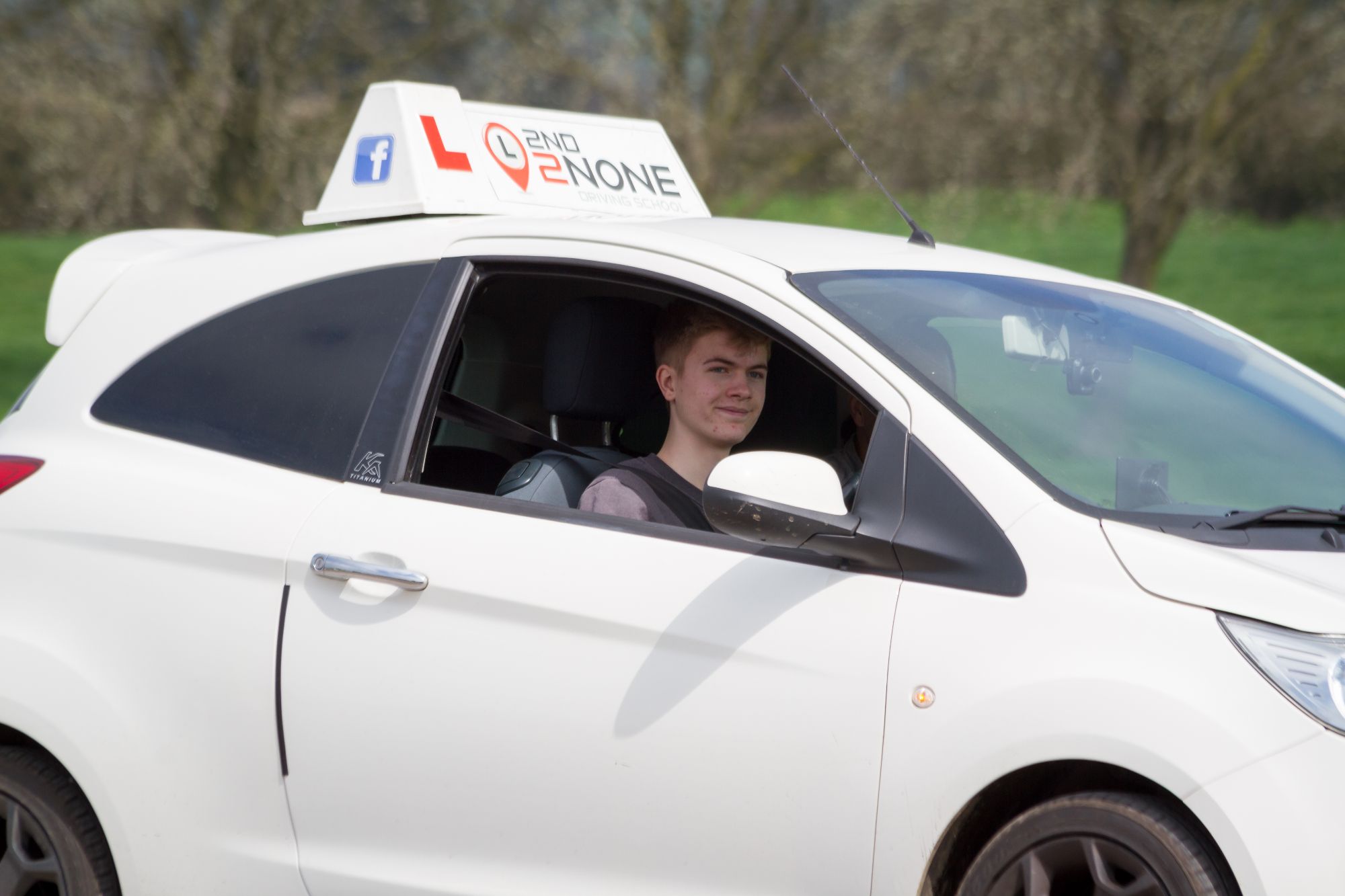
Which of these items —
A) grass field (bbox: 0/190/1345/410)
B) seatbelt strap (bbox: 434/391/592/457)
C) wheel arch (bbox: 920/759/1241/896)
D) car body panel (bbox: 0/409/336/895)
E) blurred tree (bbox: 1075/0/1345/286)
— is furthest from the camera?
grass field (bbox: 0/190/1345/410)

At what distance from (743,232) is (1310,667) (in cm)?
152

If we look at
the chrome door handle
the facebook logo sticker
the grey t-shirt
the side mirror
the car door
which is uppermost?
the facebook logo sticker

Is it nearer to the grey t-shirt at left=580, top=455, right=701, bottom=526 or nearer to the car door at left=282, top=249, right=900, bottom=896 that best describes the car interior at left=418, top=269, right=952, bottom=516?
the grey t-shirt at left=580, top=455, right=701, bottom=526

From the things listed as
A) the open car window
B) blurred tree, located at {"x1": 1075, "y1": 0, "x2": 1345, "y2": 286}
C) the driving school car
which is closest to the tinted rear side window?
the driving school car

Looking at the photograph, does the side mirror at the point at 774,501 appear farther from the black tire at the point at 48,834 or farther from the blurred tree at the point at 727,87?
the blurred tree at the point at 727,87

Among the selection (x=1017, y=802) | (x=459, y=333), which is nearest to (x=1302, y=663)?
(x=1017, y=802)

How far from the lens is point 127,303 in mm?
3795

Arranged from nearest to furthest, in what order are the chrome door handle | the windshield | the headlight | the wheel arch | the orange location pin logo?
the headlight
the wheel arch
the windshield
the chrome door handle
the orange location pin logo

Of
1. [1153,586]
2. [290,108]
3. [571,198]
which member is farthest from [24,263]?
[1153,586]

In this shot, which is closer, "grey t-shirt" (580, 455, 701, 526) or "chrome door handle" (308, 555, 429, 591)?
"chrome door handle" (308, 555, 429, 591)

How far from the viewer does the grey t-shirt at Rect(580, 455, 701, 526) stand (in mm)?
3412

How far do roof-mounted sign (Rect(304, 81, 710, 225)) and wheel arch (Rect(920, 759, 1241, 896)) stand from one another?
1833 millimetres

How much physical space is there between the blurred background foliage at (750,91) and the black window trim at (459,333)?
10.7 m

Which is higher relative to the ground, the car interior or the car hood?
the car interior
